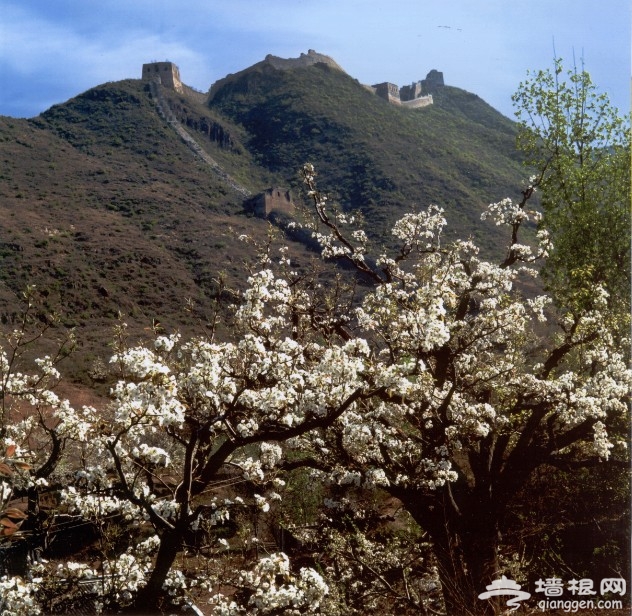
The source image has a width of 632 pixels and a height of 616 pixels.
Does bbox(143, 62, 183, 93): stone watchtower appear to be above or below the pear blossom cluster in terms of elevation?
above

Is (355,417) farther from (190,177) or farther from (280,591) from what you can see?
(190,177)

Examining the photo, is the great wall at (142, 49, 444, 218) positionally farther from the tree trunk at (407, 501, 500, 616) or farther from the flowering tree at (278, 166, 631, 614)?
the tree trunk at (407, 501, 500, 616)

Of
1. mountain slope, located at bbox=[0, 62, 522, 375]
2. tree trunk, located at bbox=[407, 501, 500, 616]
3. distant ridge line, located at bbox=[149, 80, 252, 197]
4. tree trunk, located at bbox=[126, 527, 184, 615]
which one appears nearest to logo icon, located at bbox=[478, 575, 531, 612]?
tree trunk, located at bbox=[407, 501, 500, 616]

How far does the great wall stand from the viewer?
197 ft

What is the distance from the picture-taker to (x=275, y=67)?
311 ft

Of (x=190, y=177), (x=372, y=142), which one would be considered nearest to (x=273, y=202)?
(x=190, y=177)

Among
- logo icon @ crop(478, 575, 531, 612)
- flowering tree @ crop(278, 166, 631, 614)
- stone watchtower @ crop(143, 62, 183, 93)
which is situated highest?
stone watchtower @ crop(143, 62, 183, 93)

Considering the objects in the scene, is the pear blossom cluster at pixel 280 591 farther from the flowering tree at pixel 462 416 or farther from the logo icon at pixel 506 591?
the logo icon at pixel 506 591

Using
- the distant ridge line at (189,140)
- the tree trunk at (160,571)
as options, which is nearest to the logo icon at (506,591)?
the tree trunk at (160,571)

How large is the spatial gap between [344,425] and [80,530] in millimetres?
13956

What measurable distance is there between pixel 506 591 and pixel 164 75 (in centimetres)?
9278

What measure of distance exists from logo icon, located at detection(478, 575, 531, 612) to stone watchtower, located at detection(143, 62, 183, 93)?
89.9m

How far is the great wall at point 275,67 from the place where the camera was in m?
60.2

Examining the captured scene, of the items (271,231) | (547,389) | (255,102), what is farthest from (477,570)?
(255,102)
